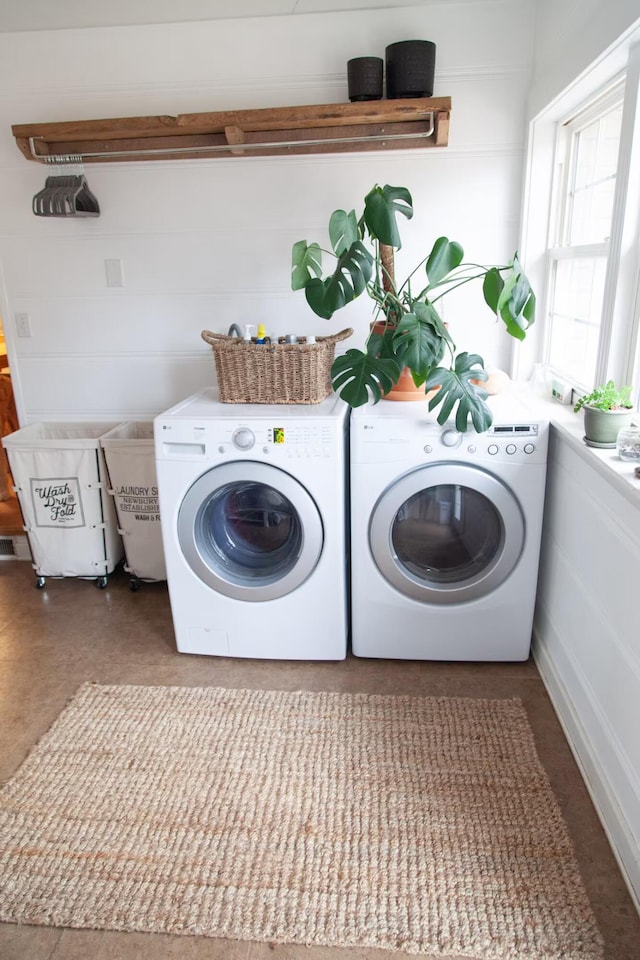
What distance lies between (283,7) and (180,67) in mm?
431

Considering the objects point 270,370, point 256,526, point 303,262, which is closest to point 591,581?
point 256,526

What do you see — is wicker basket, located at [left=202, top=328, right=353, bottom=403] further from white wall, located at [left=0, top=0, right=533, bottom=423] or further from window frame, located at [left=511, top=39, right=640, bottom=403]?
window frame, located at [left=511, top=39, right=640, bottom=403]

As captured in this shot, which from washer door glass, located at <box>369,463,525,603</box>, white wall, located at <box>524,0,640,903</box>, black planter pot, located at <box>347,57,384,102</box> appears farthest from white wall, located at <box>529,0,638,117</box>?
washer door glass, located at <box>369,463,525,603</box>

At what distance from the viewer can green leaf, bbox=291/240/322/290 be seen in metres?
2.14

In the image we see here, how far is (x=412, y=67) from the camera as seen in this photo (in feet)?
7.34

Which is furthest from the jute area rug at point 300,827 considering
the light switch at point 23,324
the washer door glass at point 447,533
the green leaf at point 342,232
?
the light switch at point 23,324

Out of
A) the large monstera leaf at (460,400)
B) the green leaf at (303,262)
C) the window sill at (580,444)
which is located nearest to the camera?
the window sill at (580,444)

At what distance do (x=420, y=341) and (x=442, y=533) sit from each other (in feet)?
2.03

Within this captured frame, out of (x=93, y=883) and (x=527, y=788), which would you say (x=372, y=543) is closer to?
(x=527, y=788)

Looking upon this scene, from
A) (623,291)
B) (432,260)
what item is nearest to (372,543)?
(432,260)

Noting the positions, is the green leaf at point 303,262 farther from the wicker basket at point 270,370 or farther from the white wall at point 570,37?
the white wall at point 570,37

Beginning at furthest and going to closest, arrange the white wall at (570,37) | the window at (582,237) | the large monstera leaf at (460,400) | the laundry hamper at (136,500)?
the laundry hamper at (136,500), the window at (582,237), the large monstera leaf at (460,400), the white wall at (570,37)

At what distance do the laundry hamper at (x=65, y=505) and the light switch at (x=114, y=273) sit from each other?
0.66 m

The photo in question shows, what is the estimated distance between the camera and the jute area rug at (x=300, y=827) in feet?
4.54
